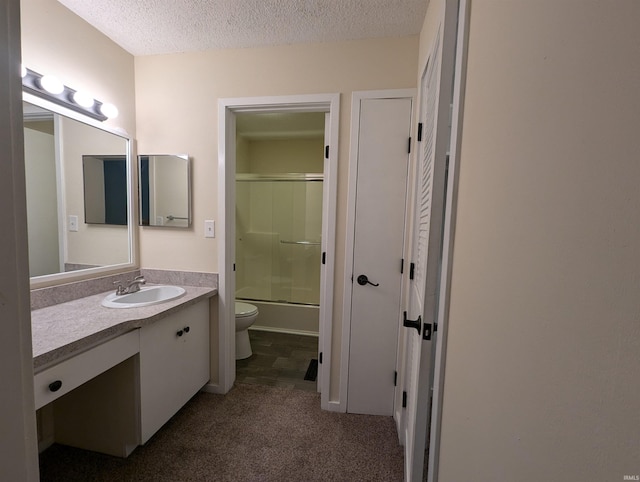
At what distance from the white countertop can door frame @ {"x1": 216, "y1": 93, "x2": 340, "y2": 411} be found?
37 cm

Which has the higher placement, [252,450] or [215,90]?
[215,90]

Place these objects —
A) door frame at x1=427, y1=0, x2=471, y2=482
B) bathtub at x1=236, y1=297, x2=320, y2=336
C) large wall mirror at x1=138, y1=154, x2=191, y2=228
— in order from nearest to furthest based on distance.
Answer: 1. door frame at x1=427, y1=0, x2=471, y2=482
2. large wall mirror at x1=138, y1=154, x2=191, y2=228
3. bathtub at x1=236, y1=297, x2=320, y2=336

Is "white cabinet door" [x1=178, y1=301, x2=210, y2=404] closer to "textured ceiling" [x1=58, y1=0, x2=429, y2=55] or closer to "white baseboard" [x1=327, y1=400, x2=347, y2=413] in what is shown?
"white baseboard" [x1=327, y1=400, x2=347, y2=413]

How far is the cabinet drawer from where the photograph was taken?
1041mm

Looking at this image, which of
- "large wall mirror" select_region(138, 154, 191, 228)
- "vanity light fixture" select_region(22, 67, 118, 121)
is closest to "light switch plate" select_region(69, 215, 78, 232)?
"large wall mirror" select_region(138, 154, 191, 228)

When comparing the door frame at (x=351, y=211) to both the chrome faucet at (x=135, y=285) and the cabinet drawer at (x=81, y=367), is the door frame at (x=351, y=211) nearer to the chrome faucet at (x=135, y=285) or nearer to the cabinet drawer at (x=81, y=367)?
the cabinet drawer at (x=81, y=367)

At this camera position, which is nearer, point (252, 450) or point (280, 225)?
point (252, 450)

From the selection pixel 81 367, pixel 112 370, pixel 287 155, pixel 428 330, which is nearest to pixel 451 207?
pixel 428 330

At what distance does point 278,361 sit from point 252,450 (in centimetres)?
104

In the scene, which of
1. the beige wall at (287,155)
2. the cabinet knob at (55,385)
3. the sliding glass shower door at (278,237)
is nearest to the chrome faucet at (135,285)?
the cabinet knob at (55,385)

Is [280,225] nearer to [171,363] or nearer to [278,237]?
[278,237]

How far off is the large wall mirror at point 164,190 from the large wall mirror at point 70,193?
0.32ft

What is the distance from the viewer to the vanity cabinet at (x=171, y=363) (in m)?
1.48

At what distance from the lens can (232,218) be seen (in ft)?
6.68
